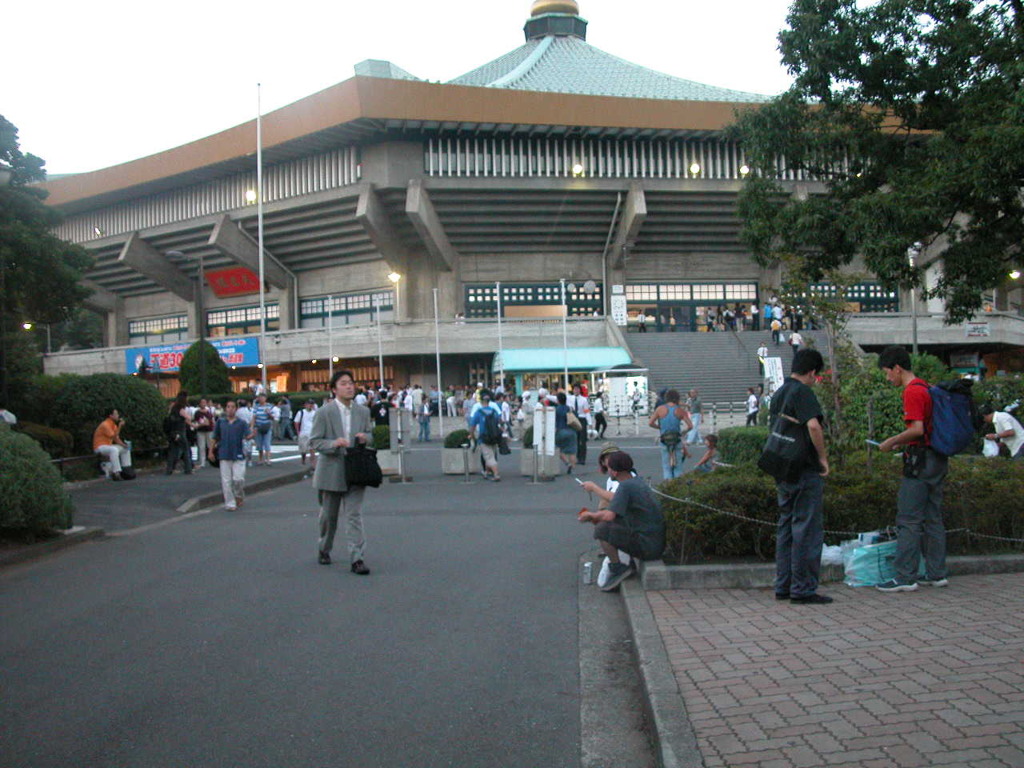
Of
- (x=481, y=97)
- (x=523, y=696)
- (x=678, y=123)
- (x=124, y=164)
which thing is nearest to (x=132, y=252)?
(x=124, y=164)

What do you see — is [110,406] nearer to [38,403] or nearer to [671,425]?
[38,403]

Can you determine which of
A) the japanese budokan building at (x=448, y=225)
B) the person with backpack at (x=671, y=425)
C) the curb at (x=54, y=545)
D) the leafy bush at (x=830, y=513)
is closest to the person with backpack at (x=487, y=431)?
the person with backpack at (x=671, y=425)

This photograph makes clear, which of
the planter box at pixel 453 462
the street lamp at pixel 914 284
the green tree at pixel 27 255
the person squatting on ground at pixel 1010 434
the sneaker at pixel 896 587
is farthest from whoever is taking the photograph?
the green tree at pixel 27 255

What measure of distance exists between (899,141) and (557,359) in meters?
25.9

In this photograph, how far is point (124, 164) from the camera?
49.6m

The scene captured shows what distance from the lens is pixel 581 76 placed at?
171 ft

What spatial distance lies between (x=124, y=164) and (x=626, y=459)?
4924cm

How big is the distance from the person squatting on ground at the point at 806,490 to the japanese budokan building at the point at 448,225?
3328 centimetres

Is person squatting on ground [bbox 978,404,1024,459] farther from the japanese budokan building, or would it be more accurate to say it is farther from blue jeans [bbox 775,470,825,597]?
the japanese budokan building

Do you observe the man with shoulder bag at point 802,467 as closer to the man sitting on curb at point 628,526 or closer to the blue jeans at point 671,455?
the man sitting on curb at point 628,526

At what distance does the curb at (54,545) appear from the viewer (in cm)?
909

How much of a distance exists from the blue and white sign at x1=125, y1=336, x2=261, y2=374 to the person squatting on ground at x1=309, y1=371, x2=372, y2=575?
A: 109 ft

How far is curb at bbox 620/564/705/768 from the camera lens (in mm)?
3612

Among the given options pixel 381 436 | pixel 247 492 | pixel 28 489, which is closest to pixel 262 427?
pixel 381 436
